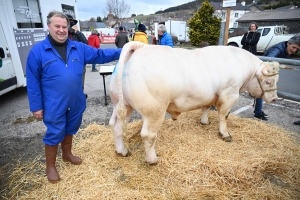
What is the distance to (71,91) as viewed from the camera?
214 centimetres

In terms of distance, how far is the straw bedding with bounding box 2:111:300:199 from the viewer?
221cm

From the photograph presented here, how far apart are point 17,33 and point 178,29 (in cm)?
2412

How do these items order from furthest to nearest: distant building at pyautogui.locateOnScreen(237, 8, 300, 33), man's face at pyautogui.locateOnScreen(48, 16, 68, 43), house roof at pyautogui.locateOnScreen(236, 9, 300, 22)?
house roof at pyautogui.locateOnScreen(236, 9, 300, 22) → distant building at pyautogui.locateOnScreen(237, 8, 300, 33) → man's face at pyautogui.locateOnScreen(48, 16, 68, 43)

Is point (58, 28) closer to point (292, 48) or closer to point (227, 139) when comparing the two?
point (227, 139)

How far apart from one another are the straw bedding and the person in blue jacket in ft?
1.76

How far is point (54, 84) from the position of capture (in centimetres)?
204

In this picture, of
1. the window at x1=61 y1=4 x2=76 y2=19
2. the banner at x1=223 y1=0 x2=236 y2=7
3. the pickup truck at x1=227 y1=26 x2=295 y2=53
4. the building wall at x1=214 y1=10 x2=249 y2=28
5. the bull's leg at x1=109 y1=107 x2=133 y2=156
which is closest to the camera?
the bull's leg at x1=109 y1=107 x2=133 y2=156

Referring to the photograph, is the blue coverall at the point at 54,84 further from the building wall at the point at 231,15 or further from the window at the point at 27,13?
the building wall at the point at 231,15

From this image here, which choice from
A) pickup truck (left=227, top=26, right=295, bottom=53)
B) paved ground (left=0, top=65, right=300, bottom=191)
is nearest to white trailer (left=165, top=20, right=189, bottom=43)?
pickup truck (left=227, top=26, right=295, bottom=53)

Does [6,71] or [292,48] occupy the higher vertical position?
[292,48]

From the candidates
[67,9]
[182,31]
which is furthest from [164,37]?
[182,31]

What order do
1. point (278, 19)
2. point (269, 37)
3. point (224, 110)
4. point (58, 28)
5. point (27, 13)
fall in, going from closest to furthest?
point (58, 28) < point (224, 110) < point (27, 13) < point (269, 37) < point (278, 19)

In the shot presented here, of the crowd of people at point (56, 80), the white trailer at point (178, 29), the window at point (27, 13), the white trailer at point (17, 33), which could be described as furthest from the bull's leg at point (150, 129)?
the white trailer at point (178, 29)

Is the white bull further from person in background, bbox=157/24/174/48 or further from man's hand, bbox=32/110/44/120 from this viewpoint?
person in background, bbox=157/24/174/48
